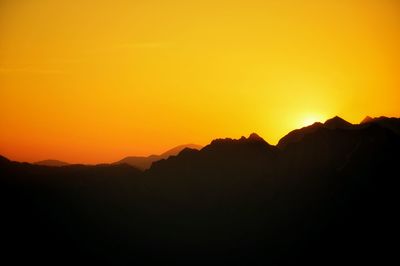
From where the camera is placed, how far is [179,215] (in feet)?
560

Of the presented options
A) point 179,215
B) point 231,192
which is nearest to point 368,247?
point 231,192

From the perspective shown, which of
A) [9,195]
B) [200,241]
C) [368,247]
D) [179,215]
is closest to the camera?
[368,247]

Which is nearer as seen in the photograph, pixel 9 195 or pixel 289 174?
pixel 9 195

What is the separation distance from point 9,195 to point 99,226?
A: 3350 centimetres

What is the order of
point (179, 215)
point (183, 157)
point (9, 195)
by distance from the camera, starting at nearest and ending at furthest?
point (9, 195) < point (179, 215) < point (183, 157)

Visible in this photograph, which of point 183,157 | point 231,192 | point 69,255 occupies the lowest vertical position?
point 69,255

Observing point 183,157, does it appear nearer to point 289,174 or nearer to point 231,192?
point 231,192

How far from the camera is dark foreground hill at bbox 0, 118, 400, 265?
137 metres

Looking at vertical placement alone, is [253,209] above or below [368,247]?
above

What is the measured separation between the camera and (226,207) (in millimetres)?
168750

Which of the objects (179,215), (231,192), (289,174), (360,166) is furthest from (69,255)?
(360,166)

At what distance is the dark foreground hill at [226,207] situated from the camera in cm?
13712

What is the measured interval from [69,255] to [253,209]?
69.8 m

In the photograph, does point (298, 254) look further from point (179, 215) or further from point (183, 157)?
point (183, 157)
